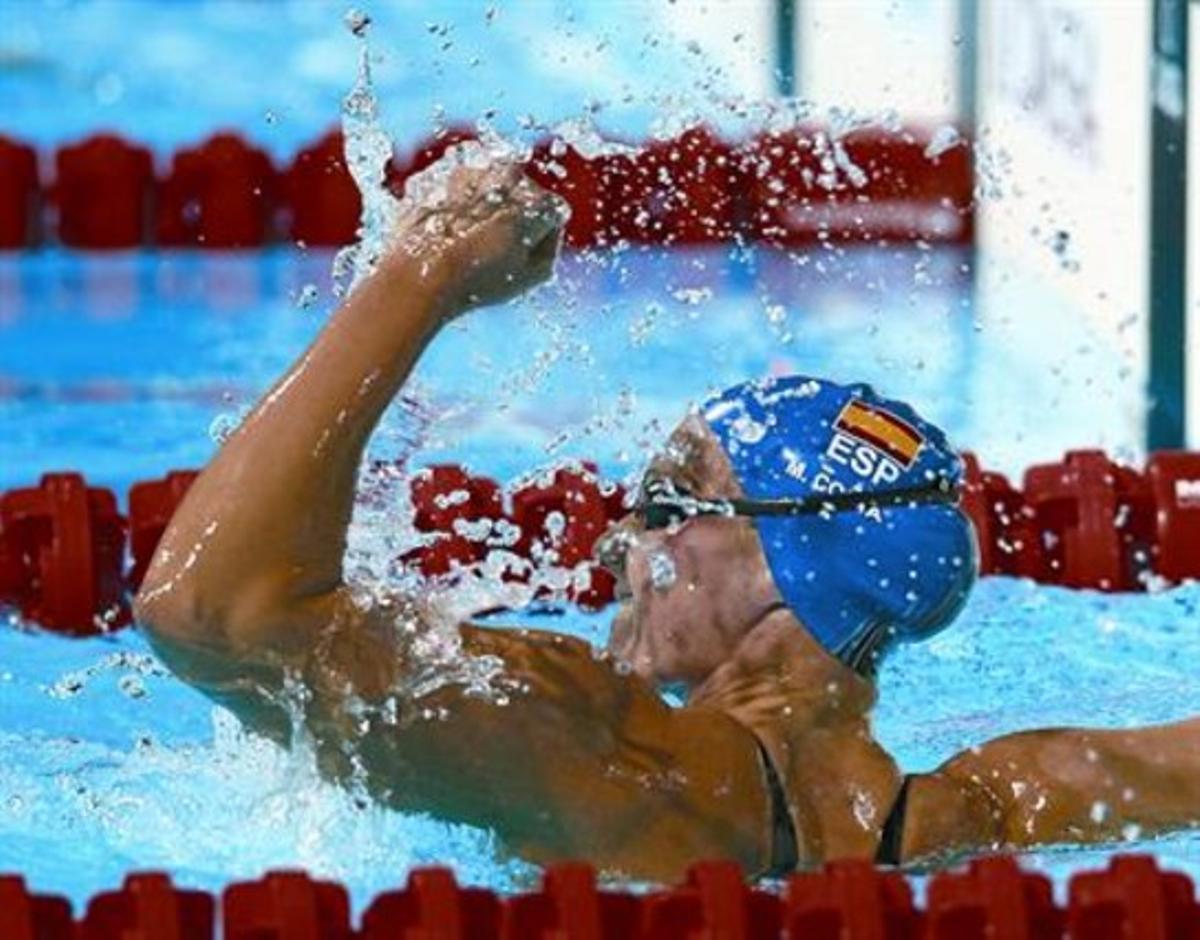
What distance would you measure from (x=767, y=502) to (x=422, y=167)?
3796mm

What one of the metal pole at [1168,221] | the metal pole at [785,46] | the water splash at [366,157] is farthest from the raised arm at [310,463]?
the metal pole at [785,46]

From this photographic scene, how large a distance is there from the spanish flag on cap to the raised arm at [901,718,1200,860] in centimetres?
28

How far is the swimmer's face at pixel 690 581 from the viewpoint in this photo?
8.61 ft

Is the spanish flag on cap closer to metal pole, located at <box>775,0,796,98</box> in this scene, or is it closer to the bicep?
the bicep

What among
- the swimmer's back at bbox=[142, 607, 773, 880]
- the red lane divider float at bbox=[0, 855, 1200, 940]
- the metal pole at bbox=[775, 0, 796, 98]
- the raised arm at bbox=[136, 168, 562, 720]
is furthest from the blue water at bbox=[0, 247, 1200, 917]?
the metal pole at bbox=[775, 0, 796, 98]

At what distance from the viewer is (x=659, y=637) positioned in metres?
2.64

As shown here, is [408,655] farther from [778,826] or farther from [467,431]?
[467,431]

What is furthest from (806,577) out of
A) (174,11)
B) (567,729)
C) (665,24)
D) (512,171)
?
(174,11)

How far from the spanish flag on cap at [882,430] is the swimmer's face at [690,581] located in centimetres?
11

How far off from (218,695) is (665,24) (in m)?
7.05

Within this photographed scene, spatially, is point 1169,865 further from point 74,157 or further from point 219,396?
point 74,157

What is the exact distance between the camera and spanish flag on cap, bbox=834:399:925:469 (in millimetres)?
2645

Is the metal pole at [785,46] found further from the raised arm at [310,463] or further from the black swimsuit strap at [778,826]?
the raised arm at [310,463]

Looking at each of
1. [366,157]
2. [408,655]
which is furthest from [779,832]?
[366,157]
